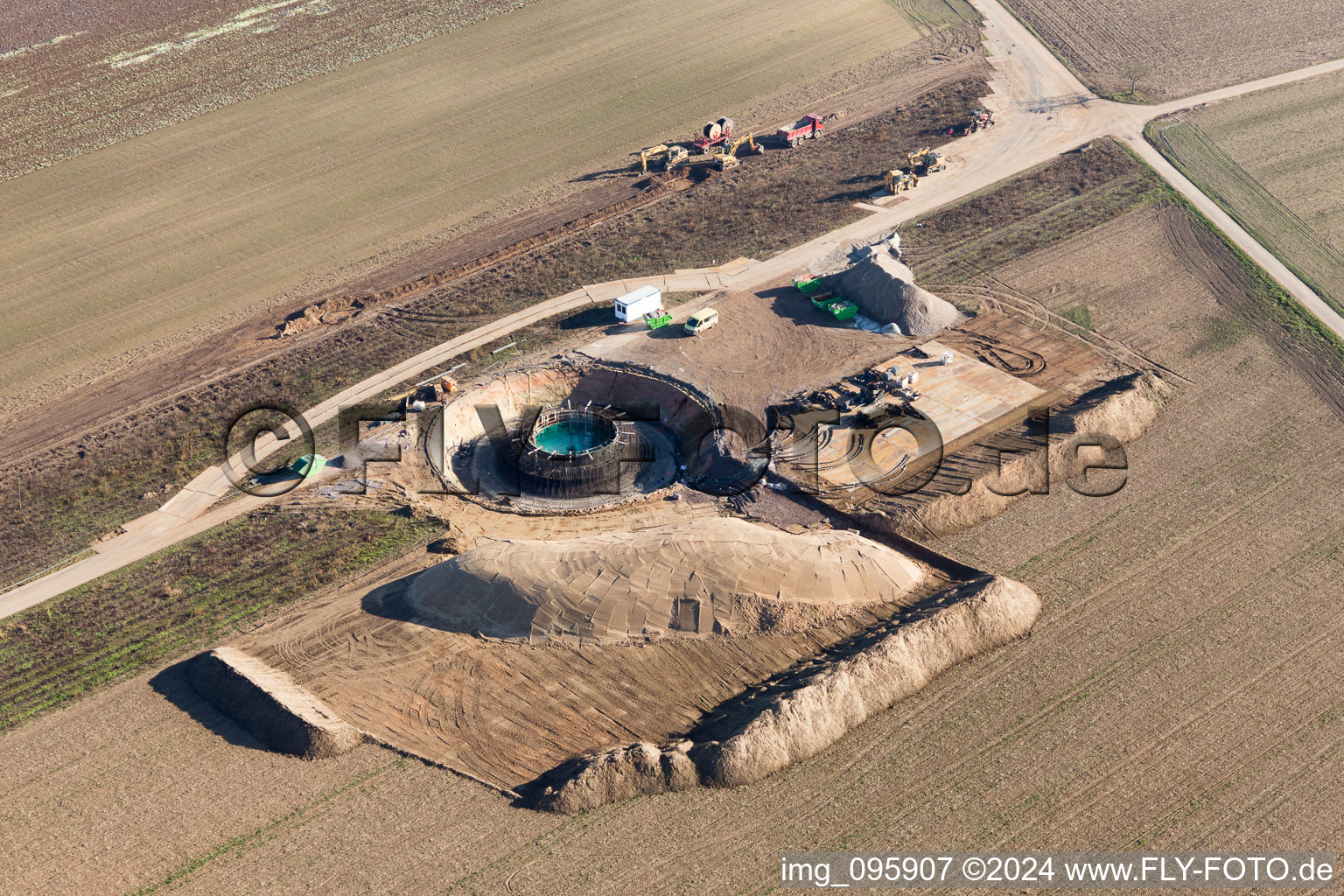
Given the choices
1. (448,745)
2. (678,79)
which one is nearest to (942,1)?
(678,79)

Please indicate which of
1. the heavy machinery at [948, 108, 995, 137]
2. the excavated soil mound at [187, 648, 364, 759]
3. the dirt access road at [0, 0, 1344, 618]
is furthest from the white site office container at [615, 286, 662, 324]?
the heavy machinery at [948, 108, 995, 137]

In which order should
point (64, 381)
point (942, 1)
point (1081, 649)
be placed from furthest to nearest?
point (942, 1) → point (64, 381) → point (1081, 649)

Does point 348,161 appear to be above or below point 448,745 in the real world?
above

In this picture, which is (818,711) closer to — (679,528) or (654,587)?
(654,587)

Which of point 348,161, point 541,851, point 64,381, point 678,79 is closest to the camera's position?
point 541,851

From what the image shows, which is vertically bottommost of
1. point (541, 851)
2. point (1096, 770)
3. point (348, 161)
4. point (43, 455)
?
point (1096, 770)

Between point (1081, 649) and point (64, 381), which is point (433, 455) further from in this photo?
point (1081, 649)
